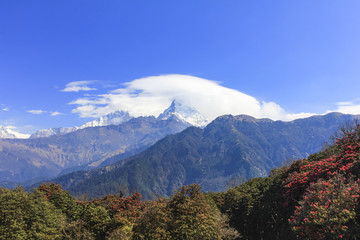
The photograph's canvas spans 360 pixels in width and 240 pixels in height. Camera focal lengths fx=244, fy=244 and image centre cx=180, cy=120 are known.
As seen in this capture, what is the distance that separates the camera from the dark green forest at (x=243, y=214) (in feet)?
77.2

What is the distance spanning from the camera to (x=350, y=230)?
70.5 feet

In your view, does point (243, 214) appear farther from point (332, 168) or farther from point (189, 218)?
point (332, 168)

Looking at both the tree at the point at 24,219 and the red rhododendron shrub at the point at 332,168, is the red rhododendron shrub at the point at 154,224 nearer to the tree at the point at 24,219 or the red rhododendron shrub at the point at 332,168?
the tree at the point at 24,219

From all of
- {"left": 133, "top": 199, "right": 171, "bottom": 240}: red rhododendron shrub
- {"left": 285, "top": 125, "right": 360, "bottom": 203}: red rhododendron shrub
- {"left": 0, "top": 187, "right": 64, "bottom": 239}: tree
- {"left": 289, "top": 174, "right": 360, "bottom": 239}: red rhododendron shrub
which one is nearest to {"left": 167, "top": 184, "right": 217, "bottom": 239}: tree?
{"left": 133, "top": 199, "right": 171, "bottom": 240}: red rhododendron shrub

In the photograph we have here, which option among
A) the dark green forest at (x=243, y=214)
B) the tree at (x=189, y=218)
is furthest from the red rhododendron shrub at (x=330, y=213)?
the tree at (x=189, y=218)

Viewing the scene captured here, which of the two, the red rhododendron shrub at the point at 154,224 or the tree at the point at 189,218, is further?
the red rhododendron shrub at the point at 154,224

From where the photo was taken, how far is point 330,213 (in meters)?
23.0

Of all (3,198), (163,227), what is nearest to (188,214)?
(163,227)

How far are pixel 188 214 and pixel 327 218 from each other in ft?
60.6

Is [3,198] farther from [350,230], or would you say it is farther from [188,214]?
[350,230]

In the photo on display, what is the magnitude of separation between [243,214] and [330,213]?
111 ft

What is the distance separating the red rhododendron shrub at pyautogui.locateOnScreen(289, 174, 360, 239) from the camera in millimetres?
21859

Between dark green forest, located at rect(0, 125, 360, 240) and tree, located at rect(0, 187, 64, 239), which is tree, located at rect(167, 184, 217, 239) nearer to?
dark green forest, located at rect(0, 125, 360, 240)

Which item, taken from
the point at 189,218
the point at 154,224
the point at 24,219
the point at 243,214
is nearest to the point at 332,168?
the point at 189,218
